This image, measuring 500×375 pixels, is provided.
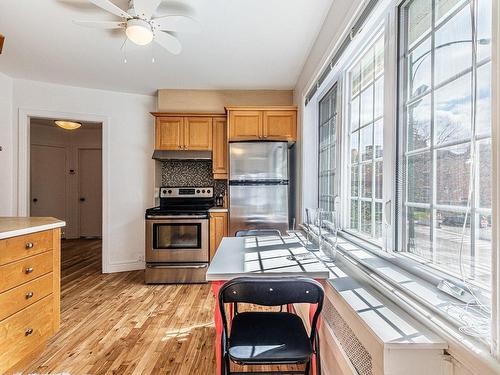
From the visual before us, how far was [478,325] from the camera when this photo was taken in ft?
2.46

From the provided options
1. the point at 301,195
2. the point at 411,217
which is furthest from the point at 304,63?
the point at 411,217

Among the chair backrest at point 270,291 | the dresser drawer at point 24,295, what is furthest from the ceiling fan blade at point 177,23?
the dresser drawer at point 24,295

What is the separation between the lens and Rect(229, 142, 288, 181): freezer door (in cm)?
338

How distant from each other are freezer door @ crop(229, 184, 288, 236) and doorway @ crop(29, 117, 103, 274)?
3955 millimetres

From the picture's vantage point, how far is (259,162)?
11.1ft

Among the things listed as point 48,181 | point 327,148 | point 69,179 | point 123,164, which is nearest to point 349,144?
point 327,148

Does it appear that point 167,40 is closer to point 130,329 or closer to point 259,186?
point 259,186

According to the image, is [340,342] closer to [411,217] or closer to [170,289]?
[411,217]

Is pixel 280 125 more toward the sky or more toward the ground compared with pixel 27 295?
more toward the sky

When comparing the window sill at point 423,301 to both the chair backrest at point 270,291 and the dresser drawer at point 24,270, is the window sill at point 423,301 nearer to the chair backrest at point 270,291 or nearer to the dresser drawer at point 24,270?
the chair backrest at point 270,291

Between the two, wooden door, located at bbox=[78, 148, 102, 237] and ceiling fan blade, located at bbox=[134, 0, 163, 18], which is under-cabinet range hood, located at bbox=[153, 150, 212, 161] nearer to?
ceiling fan blade, located at bbox=[134, 0, 163, 18]

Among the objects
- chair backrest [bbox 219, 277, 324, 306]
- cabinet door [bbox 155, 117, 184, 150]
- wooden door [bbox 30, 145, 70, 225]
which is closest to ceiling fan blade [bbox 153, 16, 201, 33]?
cabinet door [bbox 155, 117, 184, 150]

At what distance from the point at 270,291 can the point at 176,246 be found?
254 centimetres

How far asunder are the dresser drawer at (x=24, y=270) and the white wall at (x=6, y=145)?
6.75 ft
